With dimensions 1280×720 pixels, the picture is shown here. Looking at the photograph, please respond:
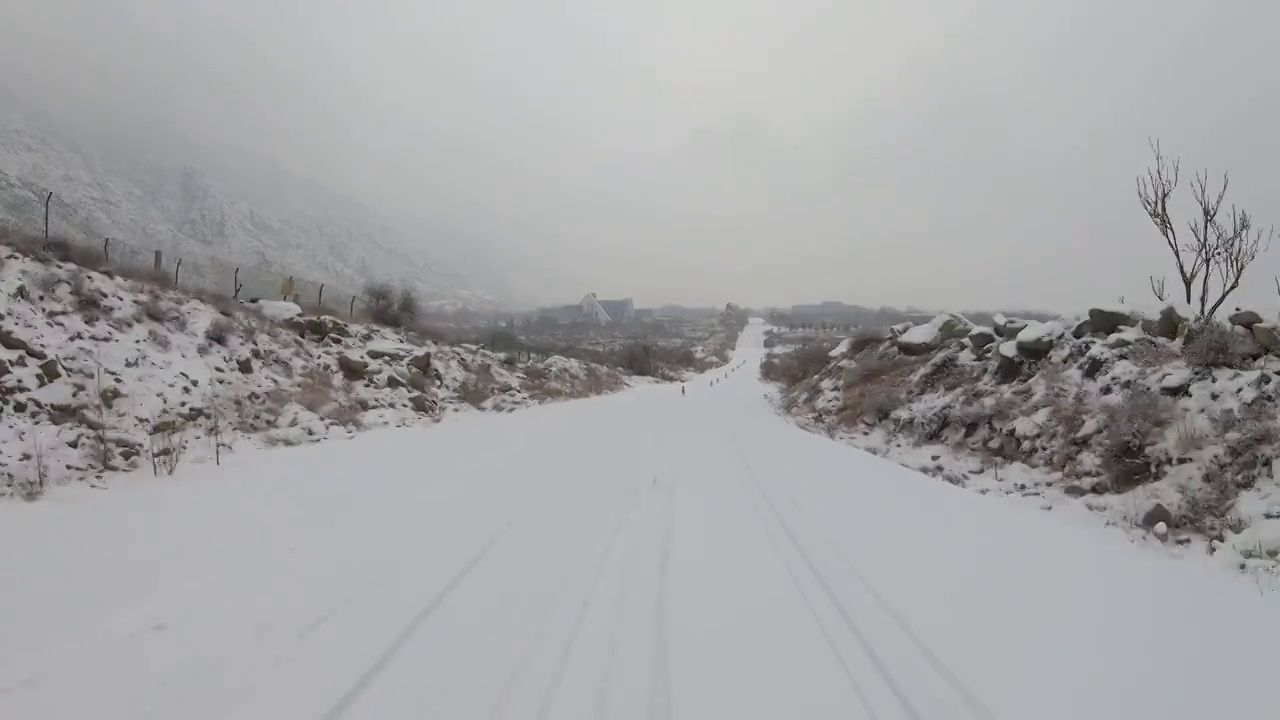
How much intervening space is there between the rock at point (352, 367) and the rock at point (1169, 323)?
61.6 feet

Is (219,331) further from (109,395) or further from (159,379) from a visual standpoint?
(109,395)

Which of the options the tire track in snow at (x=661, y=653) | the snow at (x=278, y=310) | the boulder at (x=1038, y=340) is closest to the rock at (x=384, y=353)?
the snow at (x=278, y=310)

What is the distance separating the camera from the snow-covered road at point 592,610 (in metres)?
3.11

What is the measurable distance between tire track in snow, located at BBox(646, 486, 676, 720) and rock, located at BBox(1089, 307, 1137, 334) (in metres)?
11.3

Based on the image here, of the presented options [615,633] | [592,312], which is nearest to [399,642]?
[615,633]

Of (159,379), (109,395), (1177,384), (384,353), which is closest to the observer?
(1177,384)

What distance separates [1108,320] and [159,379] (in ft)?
60.7

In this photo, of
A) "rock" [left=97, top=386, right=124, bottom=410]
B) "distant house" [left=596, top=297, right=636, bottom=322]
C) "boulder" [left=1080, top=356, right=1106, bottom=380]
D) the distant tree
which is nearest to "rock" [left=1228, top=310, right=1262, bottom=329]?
"boulder" [left=1080, top=356, right=1106, bottom=380]

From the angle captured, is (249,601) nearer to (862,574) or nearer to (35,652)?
(35,652)

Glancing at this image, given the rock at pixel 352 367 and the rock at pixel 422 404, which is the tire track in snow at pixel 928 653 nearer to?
the rock at pixel 422 404

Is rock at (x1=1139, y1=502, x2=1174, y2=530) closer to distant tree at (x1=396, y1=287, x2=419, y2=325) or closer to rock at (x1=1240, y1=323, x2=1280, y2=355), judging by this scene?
rock at (x1=1240, y1=323, x2=1280, y2=355)

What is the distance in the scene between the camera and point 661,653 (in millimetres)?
3596

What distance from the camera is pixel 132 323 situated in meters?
11.4

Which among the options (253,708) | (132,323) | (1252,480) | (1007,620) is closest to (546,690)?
(253,708)
